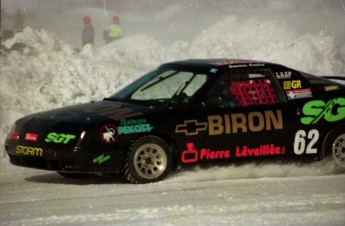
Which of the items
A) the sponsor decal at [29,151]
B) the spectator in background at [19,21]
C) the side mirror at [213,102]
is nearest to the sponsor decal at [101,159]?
the sponsor decal at [29,151]

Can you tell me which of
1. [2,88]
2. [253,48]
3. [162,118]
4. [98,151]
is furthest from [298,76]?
[253,48]

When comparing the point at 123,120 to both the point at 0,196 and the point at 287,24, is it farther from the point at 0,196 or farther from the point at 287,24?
the point at 287,24

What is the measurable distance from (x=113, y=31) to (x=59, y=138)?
8.18 m

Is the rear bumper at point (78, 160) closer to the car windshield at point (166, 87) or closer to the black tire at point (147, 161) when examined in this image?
the black tire at point (147, 161)

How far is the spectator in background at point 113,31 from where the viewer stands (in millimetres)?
17438

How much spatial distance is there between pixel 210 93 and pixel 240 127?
1.60 ft

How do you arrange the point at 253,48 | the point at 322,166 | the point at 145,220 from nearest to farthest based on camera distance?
the point at 145,220, the point at 322,166, the point at 253,48

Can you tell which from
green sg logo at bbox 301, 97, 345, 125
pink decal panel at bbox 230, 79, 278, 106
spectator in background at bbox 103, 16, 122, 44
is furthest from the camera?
spectator in background at bbox 103, 16, 122, 44

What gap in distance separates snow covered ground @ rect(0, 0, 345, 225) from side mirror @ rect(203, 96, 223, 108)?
699mm

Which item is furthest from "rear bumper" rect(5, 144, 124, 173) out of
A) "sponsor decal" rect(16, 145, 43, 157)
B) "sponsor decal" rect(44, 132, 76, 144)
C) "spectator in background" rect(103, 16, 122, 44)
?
"spectator in background" rect(103, 16, 122, 44)

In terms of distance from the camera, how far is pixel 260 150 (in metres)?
10.4

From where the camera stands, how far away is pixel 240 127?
10.2m

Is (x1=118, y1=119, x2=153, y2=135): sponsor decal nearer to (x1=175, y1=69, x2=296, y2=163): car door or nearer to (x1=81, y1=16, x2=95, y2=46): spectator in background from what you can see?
(x1=175, y1=69, x2=296, y2=163): car door

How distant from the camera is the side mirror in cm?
1016
